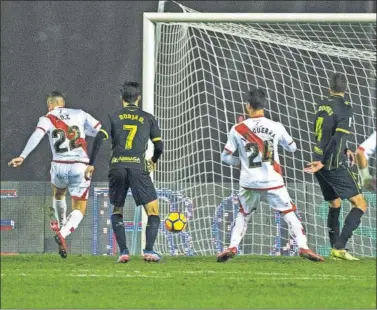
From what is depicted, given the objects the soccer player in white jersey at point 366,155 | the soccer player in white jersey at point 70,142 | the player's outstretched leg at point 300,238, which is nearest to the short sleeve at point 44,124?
Result: the soccer player in white jersey at point 70,142

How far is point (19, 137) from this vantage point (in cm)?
1683

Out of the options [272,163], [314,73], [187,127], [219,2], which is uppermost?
[219,2]

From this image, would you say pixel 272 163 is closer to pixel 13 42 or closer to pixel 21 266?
pixel 21 266

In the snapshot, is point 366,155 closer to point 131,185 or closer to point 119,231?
point 131,185

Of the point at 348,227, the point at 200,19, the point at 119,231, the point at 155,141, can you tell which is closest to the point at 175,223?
the point at 119,231

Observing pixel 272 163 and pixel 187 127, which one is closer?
pixel 272 163

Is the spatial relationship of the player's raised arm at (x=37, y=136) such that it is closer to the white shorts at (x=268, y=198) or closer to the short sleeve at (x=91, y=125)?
the short sleeve at (x=91, y=125)

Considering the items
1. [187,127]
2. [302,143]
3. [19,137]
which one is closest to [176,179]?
[187,127]

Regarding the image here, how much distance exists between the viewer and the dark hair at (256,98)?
10711mm

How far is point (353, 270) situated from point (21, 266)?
8.73 feet

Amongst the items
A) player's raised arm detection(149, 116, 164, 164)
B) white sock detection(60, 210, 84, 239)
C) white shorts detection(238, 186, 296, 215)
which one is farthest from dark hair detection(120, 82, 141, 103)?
white sock detection(60, 210, 84, 239)

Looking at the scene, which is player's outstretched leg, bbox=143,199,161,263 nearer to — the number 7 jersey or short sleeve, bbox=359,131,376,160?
the number 7 jersey

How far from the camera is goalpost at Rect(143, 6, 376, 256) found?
13.3 m

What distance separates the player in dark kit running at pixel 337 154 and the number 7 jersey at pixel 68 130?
7.28 ft
